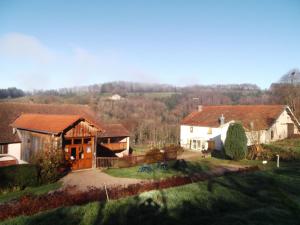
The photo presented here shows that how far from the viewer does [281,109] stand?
1483 inches

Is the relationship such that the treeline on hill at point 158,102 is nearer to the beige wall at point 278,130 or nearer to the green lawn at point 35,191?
the beige wall at point 278,130

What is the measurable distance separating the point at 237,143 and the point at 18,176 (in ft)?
59.5

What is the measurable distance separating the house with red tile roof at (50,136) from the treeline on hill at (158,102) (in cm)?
2343

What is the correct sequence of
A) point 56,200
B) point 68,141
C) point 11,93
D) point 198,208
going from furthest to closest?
1. point 11,93
2. point 68,141
3. point 56,200
4. point 198,208

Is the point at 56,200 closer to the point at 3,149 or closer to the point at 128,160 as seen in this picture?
the point at 128,160

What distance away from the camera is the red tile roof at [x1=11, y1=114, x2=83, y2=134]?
23.0m

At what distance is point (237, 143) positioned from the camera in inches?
1048

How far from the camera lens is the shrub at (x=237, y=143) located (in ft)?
87.2

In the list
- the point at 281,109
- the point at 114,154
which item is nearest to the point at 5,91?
the point at 114,154

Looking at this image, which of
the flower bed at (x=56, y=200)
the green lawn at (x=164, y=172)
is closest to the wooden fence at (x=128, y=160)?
the green lawn at (x=164, y=172)

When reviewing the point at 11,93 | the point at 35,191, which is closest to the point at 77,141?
the point at 35,191

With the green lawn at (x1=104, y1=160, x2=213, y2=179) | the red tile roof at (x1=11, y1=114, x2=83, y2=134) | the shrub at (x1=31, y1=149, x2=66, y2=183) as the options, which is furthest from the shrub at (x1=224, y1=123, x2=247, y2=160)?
the shrub at (x1=31, y1=149, x2=66, y2=183)

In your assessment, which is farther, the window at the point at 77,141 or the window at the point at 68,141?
the window at the point at 77,141

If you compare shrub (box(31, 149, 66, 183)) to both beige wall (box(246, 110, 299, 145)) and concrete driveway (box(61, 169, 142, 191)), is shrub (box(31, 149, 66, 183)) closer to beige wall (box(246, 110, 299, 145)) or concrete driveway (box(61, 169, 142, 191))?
concrete driveway (box(61, 169, 142, 191))
